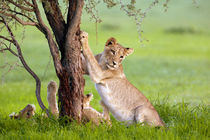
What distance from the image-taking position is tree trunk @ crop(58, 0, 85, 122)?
5660 mm

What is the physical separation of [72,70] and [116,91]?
847 mm

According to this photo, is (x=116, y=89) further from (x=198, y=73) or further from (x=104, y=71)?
(x=198, y=73)

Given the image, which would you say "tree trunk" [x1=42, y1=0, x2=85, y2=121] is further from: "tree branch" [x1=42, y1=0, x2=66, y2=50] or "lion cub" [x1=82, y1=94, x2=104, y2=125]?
"lion cub" [x1=82, y1=94, x2=104, y2=125]

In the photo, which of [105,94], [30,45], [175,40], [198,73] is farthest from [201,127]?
[175,40]

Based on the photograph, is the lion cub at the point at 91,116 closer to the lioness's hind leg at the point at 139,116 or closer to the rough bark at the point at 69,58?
the rough bark at the point at 69,58

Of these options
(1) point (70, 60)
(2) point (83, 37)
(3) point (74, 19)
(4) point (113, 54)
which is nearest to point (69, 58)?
(1) point (70, 60)

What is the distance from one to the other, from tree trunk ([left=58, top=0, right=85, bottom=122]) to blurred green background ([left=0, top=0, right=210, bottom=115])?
1.05 ft

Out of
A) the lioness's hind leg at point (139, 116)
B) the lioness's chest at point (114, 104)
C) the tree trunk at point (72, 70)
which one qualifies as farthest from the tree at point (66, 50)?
the lioness's hind leg at point (139, 116)

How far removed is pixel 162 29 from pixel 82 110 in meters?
36.0

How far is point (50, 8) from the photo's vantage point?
18.2 feet

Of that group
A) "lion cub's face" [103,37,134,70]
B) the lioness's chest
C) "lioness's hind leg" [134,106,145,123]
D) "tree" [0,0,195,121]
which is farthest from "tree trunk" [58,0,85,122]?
"lioness's hind leg" [134,106,145,123]

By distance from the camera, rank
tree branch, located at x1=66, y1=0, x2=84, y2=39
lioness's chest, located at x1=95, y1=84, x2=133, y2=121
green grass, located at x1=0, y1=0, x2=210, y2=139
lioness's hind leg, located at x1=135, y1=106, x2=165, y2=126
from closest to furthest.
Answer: green grass, located at x1=0, y1=0, x2=210, y2=139, tree branch, located at x1=66, y1=0, x2=84, y2=39, lioness's hind leg, located at x1=135, y1=106, x2=165, y2=126, lioness's chest, located at x1=95, y1=84, x2=133, y2=121

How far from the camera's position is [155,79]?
704 inches

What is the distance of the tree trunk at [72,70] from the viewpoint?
5660mm
